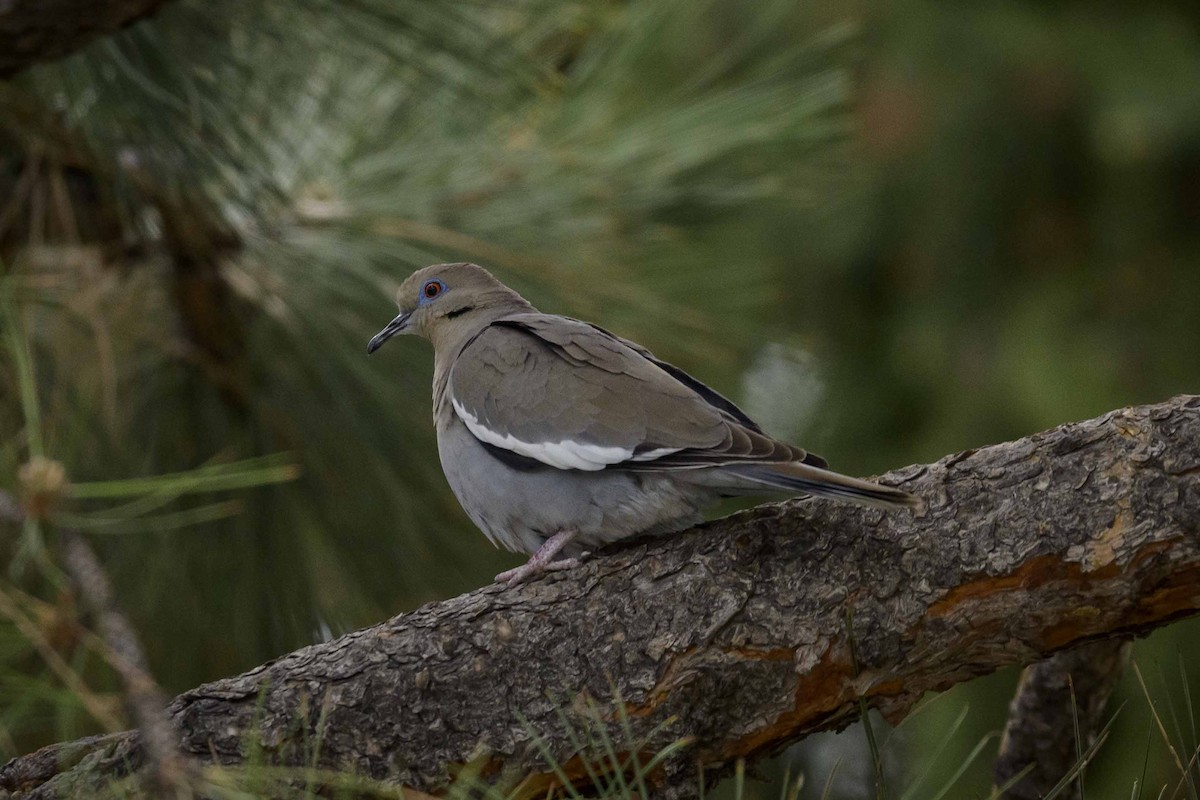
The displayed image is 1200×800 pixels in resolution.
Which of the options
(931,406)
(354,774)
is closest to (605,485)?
(354,774)

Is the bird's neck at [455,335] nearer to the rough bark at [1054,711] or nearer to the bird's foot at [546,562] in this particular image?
the bird's foot at [546,562]

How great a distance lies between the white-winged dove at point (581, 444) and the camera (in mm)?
2057

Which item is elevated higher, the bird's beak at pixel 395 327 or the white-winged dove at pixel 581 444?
the bird's beak at pixel 395 327

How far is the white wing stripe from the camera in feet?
6.98

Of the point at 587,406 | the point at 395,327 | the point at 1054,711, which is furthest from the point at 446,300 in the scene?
the point at 1054,711

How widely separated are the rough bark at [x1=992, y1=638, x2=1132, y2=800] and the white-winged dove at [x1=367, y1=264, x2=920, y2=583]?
58 cm

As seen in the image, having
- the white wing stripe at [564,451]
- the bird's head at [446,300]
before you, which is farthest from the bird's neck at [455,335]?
the white wing stripe at [564,451]

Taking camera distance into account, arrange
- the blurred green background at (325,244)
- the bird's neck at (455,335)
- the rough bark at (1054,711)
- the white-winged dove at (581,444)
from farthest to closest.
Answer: the blurred green background at (325,244) < the bird's neck at (455,335) < the rough bark at (1054,711) < the white-winged dove at (581,444)

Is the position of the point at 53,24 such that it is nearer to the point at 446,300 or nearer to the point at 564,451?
the point at 446,300

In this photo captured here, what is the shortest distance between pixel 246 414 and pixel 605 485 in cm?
130

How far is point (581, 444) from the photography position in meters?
2.18

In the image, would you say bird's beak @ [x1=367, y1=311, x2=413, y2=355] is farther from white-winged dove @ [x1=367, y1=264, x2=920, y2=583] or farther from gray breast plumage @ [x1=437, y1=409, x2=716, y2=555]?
gray breast plumage @ [x1=437, y1=409, x2=716, y2=555]

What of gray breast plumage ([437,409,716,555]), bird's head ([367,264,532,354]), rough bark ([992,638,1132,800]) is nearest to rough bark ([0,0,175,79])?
bird's head ([367,264,532,354])

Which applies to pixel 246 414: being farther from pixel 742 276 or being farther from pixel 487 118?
pixel 742 276
